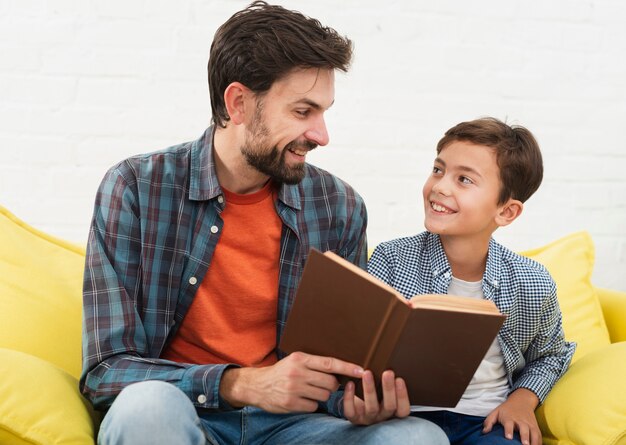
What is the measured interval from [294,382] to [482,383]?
A: 1.86 feet

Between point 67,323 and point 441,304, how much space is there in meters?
0.88

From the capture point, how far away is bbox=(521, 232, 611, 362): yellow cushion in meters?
2.17

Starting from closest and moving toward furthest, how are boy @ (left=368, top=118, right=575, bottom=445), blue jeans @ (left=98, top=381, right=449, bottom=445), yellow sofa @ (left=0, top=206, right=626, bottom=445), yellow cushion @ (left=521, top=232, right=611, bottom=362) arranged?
blue jeans @ (left=98, top=381, right=449, bottom=445) → yellow sofa @ (left=0, top=206, right=626, bottom=445) → boy @ (left=368, top=118, right=575, bottom=445) → yellow cushion @ (left=521, top=232, right=611, bottom=362)

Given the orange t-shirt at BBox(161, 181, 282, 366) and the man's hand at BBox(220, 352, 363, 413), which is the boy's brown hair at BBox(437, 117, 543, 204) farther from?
the man's hand at BBox(220, 352, 363, 413)

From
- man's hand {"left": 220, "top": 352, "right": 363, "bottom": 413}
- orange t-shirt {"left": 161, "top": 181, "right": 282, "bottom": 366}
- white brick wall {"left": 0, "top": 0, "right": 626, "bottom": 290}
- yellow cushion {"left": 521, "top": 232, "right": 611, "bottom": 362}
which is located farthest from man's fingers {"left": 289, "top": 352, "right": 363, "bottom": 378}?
white brick wall {"left": 0, "top": 0, "right": 626, "bottom": 290}

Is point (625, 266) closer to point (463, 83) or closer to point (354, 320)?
point (463, 83)

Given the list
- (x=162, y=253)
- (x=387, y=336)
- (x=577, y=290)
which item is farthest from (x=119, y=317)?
(x=577, y=290)

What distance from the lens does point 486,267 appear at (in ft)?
6.17

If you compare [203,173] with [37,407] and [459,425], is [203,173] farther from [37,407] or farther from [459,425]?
[459,425]

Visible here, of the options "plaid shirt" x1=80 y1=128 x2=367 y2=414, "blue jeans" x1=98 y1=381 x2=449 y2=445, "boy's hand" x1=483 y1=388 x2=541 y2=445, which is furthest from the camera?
"boy's hand" x1=483 y1=388 x2=541 y2=445

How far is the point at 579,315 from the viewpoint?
2.19 m

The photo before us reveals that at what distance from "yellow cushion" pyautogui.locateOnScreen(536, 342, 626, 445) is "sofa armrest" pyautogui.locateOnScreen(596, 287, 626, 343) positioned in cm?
36

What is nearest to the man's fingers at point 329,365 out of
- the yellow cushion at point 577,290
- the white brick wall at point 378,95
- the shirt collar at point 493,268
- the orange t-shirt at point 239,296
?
the orange t-shirt at point 239,296

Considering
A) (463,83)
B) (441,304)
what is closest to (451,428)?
(441,304)
